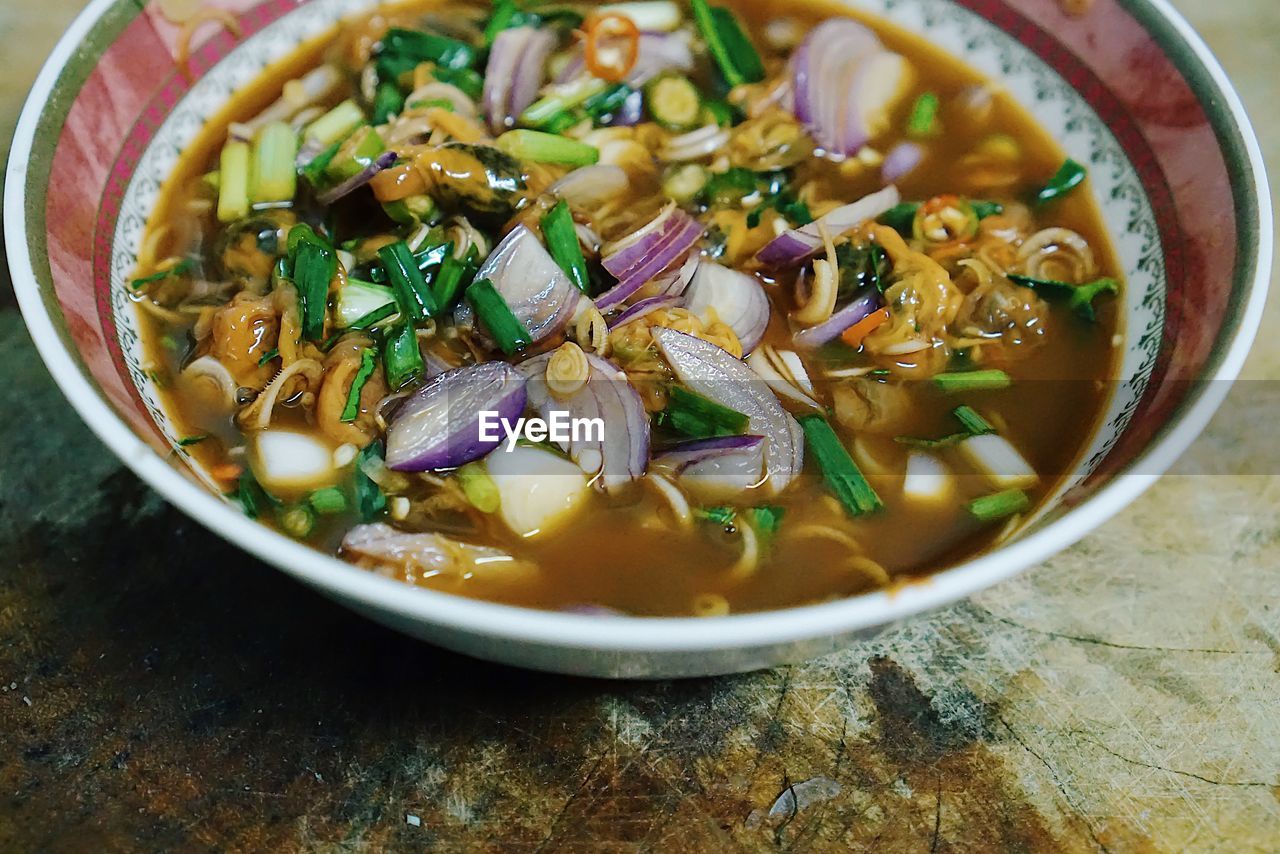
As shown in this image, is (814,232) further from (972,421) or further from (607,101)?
(607,101)

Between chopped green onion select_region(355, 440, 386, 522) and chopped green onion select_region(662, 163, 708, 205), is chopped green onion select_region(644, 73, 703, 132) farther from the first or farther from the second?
chopped green onion select_region(355, 440, 386, 522)

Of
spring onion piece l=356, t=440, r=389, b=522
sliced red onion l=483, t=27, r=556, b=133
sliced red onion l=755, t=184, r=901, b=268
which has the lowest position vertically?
sliced red onion l=755, t=184, r=901, b=268

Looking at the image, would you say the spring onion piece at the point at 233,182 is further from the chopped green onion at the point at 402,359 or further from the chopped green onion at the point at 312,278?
the chopped green onion at the point at 402,359

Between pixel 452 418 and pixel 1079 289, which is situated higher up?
pixel 452 418

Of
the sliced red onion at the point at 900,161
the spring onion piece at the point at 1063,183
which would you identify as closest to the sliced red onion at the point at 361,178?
the sliced red onion at the point at 900,161

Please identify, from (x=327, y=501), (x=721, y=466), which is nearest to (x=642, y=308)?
(x=721, y=466)

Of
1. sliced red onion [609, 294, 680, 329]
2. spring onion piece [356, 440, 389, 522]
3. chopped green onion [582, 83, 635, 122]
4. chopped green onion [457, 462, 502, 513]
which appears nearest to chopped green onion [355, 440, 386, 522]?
spring onion piece [356, 440, 389, 522]
